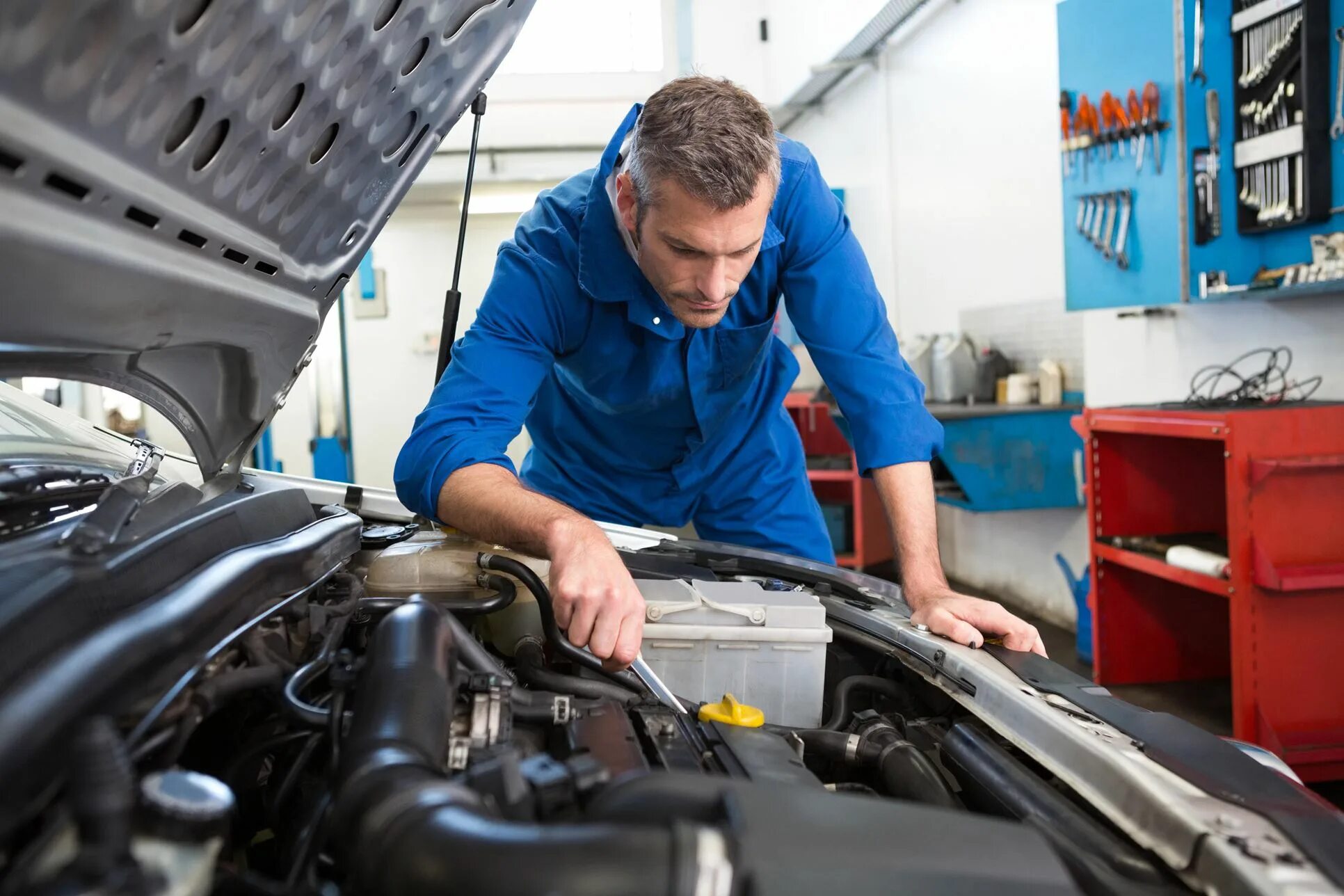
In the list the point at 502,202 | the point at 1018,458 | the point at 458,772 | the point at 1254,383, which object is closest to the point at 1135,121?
the point at 1254,383

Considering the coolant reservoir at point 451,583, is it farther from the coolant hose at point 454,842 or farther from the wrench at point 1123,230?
the wrench at point 1123,230

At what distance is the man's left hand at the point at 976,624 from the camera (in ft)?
3.92

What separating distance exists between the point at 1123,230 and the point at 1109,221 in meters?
0.08

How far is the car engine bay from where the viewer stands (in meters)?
0.52

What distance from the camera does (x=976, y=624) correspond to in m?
1.25

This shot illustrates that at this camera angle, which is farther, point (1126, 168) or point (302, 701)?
point (1126, 168)

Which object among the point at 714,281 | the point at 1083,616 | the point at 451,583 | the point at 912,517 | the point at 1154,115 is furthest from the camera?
the point at 1083,616

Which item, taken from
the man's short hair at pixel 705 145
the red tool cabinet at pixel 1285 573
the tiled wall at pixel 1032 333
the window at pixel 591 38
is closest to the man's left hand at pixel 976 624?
the man's short hair at pixel 705 145

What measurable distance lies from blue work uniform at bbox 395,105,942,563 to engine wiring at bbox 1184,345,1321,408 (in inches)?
59.0

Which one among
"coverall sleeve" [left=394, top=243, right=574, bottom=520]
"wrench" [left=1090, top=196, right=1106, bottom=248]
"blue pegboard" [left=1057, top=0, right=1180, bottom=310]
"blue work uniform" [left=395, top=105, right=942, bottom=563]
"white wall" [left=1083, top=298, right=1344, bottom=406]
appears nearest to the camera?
"coverall sleeve" [left=394, top=243, right=574, bottom=520]

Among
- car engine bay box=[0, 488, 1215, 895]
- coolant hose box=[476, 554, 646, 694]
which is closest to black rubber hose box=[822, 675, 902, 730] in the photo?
car engine bay box=[0, 488, 1215, 895]

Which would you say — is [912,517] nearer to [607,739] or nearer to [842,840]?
[607,739]

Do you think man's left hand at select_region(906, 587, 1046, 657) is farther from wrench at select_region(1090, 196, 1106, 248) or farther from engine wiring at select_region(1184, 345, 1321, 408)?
wrench at select_region(1090, 196, 1106, 248)

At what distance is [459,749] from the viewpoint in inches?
32.2
